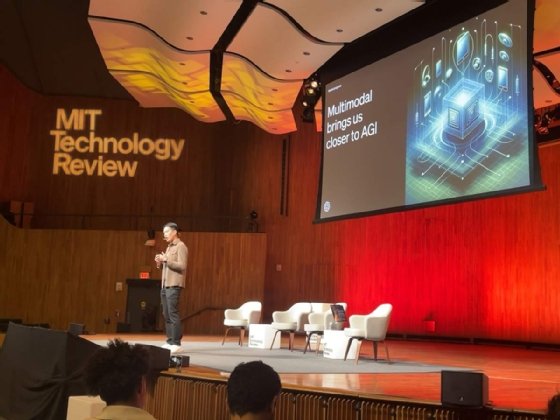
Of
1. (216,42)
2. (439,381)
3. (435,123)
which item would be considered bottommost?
(439,381)

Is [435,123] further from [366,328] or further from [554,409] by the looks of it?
[554,409]

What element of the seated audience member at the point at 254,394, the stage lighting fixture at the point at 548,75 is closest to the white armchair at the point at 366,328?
the stage lighting fixture at the point at 548,75

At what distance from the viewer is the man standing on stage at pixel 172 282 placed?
23.3 feet

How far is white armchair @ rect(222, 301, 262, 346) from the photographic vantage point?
9.56 meters

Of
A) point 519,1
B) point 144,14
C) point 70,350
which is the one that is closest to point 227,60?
point 144,14

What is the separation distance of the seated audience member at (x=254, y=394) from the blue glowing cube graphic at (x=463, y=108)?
178 inches

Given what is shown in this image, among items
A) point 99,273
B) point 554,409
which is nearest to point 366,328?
point 554,409

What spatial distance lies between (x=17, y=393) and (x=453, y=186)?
4.32 m

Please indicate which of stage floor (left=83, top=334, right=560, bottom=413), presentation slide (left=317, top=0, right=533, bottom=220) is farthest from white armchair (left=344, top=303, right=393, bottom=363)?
presentation slide (left=317, top=0, right=533, bottom=220)

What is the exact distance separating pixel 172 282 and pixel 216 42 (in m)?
3.47

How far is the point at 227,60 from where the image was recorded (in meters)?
9.34

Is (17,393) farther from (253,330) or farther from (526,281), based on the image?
(526,281)

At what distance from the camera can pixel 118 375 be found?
2398 mm

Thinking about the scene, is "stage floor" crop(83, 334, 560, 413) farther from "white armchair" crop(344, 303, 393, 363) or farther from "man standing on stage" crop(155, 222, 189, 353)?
"man standing on stage" crop(155, 222, 189, 353)
